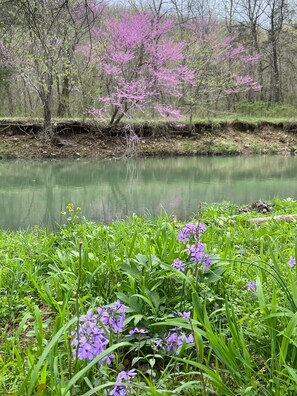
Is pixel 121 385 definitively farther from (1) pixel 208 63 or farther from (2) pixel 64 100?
(1) pixel 208 63

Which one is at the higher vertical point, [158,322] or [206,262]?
[206,262]

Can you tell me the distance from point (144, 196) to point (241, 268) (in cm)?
656

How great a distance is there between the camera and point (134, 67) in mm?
16234

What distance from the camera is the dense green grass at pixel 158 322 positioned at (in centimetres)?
135

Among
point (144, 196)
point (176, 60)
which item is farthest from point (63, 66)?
point (144, 196)

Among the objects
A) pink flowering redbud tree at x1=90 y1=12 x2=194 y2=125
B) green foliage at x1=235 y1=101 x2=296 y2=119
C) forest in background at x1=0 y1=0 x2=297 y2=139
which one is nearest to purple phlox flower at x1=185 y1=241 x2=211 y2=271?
forest in background at x1=0 y1=0 x2=297 y2=139

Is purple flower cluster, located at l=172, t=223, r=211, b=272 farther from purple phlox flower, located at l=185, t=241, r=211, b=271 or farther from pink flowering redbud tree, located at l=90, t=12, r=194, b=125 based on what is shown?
pink flowering redbud tree, located at l=90, t=12, r=194, b=125

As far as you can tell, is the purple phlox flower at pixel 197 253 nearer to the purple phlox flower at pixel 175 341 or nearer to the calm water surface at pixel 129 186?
the purple phlox flower at pixel 175 341

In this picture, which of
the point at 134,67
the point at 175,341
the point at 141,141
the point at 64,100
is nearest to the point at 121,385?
the point at 175,341

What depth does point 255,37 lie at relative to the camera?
25.2 m

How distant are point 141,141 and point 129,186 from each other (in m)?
6.79

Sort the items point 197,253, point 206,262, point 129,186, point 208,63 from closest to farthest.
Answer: point 197,253
point 206,262
point 129,186
point 208,63

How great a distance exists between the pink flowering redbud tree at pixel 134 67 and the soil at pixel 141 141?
2.57ft

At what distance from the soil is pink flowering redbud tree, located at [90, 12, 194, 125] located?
782mm
